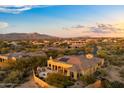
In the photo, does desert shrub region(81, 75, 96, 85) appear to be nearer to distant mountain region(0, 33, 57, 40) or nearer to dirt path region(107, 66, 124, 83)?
dirt path region(107, 66, 124, 83)

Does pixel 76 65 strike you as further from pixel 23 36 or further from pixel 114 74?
pixel 23 36

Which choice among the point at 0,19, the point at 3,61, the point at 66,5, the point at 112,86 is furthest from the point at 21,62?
the point at 112,86

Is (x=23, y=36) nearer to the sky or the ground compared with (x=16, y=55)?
nearer to the sky

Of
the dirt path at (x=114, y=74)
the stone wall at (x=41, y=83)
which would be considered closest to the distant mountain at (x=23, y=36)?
the stone wall at (x=41, y=83)

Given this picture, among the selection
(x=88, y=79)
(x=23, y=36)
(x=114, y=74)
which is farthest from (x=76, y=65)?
(x=23, y=36)

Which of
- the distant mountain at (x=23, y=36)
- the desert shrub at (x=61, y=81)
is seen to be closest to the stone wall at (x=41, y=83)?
the desert shrub at (x=61, y=81)

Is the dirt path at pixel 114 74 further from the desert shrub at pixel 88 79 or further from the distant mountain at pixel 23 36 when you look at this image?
the distant mountain at pixel 23 36

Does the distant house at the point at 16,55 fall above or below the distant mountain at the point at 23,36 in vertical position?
below

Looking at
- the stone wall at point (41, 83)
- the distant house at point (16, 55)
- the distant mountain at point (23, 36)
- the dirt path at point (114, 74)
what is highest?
the distant mountain at point (23, 36)

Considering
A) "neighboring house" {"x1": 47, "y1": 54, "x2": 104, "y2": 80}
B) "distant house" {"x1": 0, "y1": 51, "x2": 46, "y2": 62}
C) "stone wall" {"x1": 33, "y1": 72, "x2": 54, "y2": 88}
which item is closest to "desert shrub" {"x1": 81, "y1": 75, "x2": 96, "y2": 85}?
"neighboring house" {"x1": 47, "y1": 54, "x2": 104, "y2": 80}
